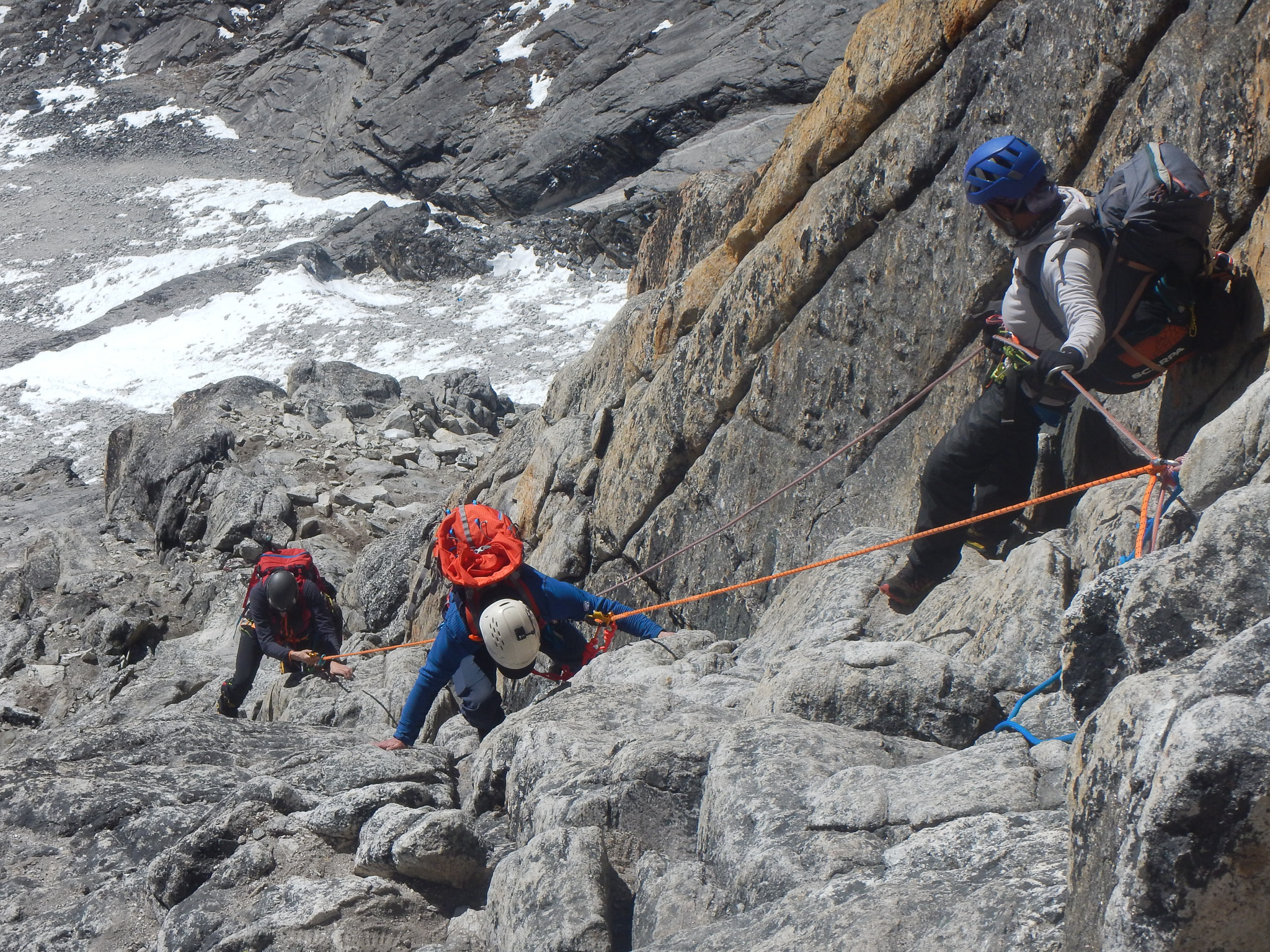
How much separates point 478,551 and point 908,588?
116 inches

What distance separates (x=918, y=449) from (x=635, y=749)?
13.1ft

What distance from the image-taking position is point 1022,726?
451 centimetres

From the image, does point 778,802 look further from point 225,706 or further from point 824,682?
point 225,706

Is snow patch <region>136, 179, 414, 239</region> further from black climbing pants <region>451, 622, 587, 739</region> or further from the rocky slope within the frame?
black climbing pants <region>451, 622, 587, 739</region>

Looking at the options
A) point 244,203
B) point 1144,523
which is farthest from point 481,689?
point 244,203

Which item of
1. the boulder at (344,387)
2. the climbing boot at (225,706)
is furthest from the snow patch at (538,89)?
the climbing boot at (225,706)

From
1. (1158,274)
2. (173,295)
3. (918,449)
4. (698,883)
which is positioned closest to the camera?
(698,883)

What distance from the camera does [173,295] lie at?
140 ft

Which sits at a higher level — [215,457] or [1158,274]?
Result: [1158,274]

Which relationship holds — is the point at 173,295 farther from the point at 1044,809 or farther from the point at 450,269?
the point at 1044,809

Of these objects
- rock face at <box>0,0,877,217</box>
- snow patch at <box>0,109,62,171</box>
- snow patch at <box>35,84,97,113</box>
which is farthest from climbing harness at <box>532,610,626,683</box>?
snow patch at <box>35,84,97,113</box>

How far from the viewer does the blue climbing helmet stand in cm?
538

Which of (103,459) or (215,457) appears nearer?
(215,457)

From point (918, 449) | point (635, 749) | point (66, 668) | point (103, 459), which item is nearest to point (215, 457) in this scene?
point (66, 668)
